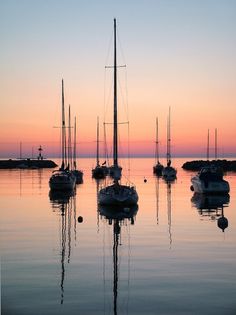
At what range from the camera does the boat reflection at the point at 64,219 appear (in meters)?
20.7

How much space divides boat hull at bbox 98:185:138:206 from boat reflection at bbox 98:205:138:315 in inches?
17.1

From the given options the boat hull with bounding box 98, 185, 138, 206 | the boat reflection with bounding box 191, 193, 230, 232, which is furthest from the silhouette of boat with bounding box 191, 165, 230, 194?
the boat hull with bounding box 98, 185, 138, 206

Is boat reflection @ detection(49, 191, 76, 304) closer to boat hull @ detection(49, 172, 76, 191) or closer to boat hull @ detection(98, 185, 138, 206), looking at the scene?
boat hull @ detection(49, 172, 76, 191)

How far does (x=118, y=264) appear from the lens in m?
19.9

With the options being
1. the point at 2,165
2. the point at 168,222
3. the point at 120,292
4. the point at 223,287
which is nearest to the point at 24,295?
the point at 120,292

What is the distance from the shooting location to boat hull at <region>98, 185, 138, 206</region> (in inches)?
1512

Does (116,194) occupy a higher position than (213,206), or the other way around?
(116,194)

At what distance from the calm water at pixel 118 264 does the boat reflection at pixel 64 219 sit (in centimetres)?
5

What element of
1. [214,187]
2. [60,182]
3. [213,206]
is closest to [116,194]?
[213,206]

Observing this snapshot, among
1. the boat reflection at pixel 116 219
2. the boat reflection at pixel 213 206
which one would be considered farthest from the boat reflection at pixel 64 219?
the boat reflection at pixel 213 206

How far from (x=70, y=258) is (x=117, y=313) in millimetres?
7700

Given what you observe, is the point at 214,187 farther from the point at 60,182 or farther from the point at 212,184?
the point at 60,182

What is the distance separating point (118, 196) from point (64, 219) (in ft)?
19.2

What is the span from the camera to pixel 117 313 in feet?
44.3
